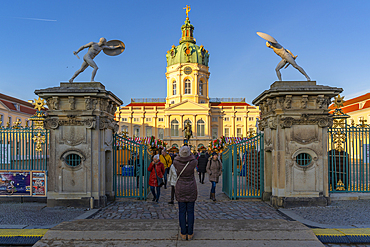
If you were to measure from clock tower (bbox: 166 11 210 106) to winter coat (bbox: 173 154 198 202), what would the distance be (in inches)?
2257

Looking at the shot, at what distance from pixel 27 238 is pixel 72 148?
121 inches

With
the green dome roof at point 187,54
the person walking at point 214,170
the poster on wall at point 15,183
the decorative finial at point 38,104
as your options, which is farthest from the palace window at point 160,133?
the poster on wall at point 15,183

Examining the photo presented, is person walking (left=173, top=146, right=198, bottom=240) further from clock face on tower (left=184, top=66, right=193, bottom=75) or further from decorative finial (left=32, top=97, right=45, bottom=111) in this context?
clock face on tower (left=184, top=66, right=193, bottom=75)

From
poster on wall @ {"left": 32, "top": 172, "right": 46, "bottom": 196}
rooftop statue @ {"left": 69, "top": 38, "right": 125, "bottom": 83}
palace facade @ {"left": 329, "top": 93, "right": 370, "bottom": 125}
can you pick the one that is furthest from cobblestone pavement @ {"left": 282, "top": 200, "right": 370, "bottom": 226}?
palace facade @ {"left": 329, "top": 93, "right": 370, "bottom": 125}

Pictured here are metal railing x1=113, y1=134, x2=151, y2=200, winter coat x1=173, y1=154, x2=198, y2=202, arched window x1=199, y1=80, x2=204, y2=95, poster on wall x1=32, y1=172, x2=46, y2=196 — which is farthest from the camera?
arched window x1=199, y1=80, x2=204, y2=95

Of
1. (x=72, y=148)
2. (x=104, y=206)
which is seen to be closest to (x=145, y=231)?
(x=104, y=206)

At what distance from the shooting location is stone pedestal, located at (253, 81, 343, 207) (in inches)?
318

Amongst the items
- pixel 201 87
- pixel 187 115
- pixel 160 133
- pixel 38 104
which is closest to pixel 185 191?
pixel 38 104

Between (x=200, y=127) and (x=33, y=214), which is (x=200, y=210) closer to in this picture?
(x=33, y=214)

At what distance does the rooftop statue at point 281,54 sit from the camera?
8.43 meters

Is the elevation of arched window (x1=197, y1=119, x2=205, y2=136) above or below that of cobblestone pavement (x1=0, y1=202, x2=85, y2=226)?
above

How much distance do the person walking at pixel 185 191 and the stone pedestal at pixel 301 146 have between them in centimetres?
401

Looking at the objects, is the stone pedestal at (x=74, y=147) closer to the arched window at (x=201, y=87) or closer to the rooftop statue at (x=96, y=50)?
the rooftop statue at (x=96, y=50)

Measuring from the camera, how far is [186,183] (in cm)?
495
